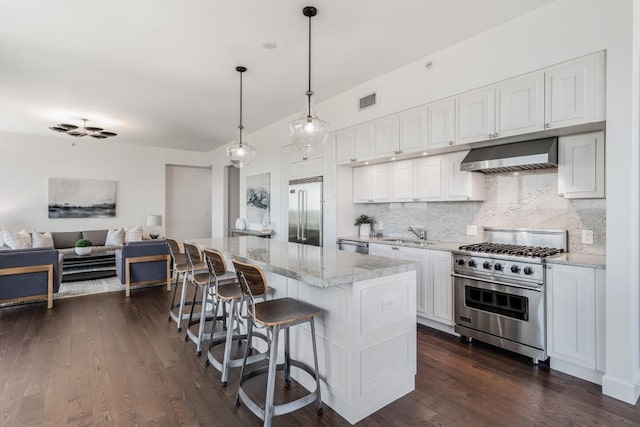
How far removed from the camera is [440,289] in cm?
346

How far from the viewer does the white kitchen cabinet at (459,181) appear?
3.56m

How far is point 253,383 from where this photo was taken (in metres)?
2.51

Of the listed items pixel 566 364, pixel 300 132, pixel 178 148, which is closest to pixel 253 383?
pixel 300 132

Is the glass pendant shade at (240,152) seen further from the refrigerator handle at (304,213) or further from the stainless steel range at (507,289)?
the stainless steel range at (507,289)

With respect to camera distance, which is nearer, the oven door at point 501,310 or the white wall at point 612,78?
the white wall at point 612,78

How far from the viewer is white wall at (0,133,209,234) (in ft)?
23.2

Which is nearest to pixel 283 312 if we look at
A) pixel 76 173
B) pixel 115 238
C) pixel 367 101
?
pixel 367 101

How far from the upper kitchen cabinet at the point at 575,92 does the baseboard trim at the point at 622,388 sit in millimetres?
1849

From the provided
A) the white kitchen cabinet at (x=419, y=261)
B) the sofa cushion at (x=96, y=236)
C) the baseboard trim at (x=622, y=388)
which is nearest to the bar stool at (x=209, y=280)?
the white kitchen cabinet at (x=419, y=261)

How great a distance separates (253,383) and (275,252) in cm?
102

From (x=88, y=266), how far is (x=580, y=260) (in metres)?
7.41

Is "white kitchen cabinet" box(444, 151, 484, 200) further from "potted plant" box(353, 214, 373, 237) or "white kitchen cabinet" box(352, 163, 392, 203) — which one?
"potted plant" box(353, 214, 373, 237)

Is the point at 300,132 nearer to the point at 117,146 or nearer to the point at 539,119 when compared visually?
the point at 539,119

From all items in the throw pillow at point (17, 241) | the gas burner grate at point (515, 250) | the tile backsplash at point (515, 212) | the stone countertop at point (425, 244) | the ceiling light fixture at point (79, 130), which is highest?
the ceiling light fixture at point (79, 130)
